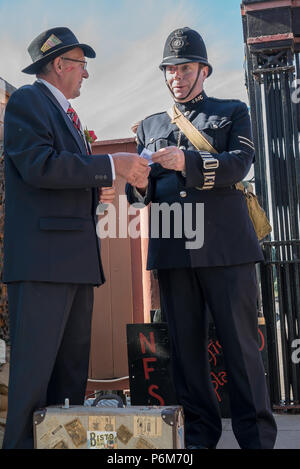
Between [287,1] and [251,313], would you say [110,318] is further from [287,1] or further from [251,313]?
[287,1]

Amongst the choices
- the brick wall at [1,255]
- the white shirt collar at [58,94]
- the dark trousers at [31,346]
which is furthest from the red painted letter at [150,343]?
the white shirt collar at [58,94]

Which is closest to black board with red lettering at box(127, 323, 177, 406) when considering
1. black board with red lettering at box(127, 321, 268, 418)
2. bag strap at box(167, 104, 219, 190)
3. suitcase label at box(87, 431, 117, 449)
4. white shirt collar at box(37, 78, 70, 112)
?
black board with red lettering at box(127, 321, 268, 418)

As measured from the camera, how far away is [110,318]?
161 inches

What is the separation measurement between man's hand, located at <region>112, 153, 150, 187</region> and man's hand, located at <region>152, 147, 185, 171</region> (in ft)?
0.22

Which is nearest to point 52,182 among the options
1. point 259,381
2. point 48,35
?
point 48,35

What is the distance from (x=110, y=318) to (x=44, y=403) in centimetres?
201

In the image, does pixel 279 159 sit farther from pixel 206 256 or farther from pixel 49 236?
pixel 49 236

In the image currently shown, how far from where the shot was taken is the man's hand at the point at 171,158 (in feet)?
7.61

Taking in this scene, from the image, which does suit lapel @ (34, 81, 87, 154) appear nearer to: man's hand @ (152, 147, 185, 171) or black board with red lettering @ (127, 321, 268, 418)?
man's hand @ (152, 147, 185, 171)

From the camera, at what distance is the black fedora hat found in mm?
2324

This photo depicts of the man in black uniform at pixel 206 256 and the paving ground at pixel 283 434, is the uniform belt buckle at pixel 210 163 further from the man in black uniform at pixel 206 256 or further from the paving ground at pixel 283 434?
the paving ground at pixel 283 434

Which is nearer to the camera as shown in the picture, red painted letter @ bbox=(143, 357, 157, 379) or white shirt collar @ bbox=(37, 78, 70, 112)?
white shirt collar @ bbox=(37, 78, 70, 112)

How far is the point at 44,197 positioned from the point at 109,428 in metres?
0.93

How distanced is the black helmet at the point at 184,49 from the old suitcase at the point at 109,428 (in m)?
1.63
